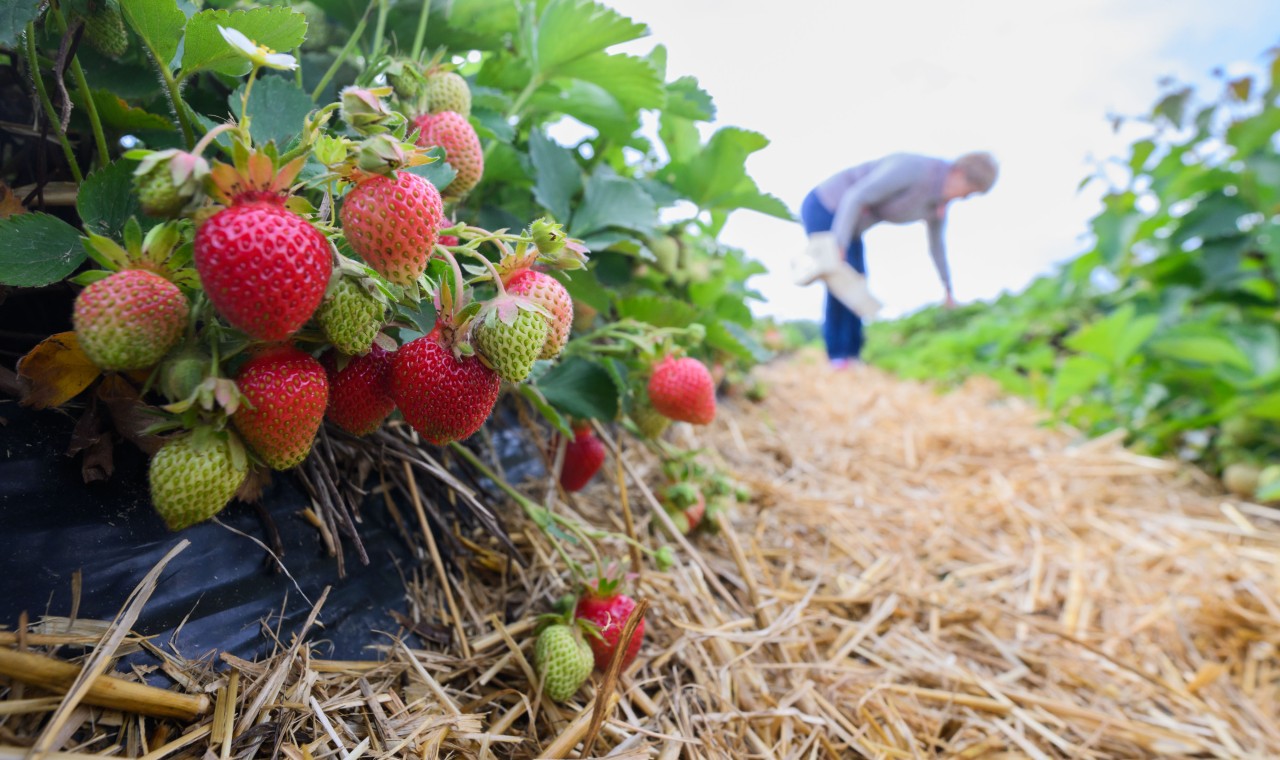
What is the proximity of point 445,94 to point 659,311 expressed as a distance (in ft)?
1.33

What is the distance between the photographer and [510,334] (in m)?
0.45

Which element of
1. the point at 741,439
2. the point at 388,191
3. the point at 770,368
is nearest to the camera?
the point at 388,191

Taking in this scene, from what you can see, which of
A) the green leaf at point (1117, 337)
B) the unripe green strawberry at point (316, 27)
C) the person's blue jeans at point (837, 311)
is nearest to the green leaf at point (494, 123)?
the unripe green strawberry at point (316, 27)

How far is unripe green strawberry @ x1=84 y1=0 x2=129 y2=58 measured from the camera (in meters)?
0.54

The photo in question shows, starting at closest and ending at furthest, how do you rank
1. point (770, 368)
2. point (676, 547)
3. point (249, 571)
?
point (249, 571), point (676, 547), point (770, 368)

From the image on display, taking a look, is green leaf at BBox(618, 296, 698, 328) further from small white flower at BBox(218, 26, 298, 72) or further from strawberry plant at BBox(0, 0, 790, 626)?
small white flower at BBox(218, 26, 298, 72)

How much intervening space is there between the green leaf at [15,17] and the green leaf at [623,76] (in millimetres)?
532

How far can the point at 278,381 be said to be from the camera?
16.9 inches

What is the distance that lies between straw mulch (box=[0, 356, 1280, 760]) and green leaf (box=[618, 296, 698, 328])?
0.80ft

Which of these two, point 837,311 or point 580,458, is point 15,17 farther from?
point 837,311

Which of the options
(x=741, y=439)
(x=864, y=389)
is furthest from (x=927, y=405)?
(x=741, y=439)

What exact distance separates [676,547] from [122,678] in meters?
0.74

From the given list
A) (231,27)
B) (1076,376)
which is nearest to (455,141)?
(231,27)

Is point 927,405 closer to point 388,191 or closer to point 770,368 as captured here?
point 770,368
